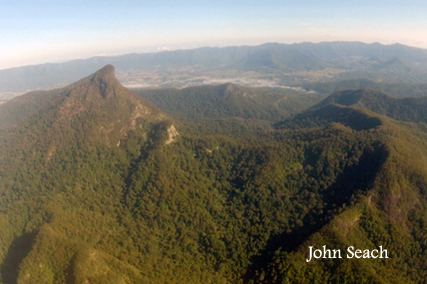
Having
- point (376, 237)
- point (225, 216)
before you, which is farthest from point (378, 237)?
point (225, 216)

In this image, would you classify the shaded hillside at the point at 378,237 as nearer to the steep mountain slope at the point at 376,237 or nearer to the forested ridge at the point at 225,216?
the steep mountain slope at the point at 376,237

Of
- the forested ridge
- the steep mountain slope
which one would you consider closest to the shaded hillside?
the steep mountain slope

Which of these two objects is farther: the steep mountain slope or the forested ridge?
the forested ridge

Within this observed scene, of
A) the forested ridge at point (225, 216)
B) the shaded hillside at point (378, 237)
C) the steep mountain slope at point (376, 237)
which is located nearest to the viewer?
the shaded hillside at point (378, 237)

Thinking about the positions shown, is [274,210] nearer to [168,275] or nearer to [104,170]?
[168,275]

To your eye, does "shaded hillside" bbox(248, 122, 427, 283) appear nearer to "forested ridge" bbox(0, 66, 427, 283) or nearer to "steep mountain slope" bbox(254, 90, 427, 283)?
"steep mountain slope" bbox(254, 90, 427, 283)

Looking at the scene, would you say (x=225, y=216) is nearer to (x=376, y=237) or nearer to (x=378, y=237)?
(x=376, y=237)

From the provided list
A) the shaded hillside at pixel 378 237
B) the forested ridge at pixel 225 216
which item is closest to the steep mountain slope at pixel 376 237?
the shaded hillside at pixel 378 237

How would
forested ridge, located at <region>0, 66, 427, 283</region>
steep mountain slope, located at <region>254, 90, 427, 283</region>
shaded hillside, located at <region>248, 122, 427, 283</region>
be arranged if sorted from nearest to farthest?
shaded hillside, located at <region>248, 122, 427, 283</region>, steep mountain slope, located at <region>254, 90, 427, 283</region>, forested ridge, located at <region>0, 66, 427, 283</region>

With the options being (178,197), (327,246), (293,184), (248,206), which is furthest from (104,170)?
(327,246)

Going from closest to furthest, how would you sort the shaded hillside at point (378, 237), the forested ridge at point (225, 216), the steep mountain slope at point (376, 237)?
the shaded hillside at point (378, 237), the steep mountain slope at point (376, 237), the forested ridge at point (225, 216)

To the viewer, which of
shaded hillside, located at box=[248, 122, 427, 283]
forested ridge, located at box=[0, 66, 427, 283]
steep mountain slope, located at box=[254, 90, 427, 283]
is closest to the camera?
shaded hillside, located at box=[248, 122, 427, 283]

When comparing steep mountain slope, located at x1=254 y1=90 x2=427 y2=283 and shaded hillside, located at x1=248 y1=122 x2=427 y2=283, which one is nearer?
shaded hillside, located at x1=248 y1=122 x2=427 y2=283
